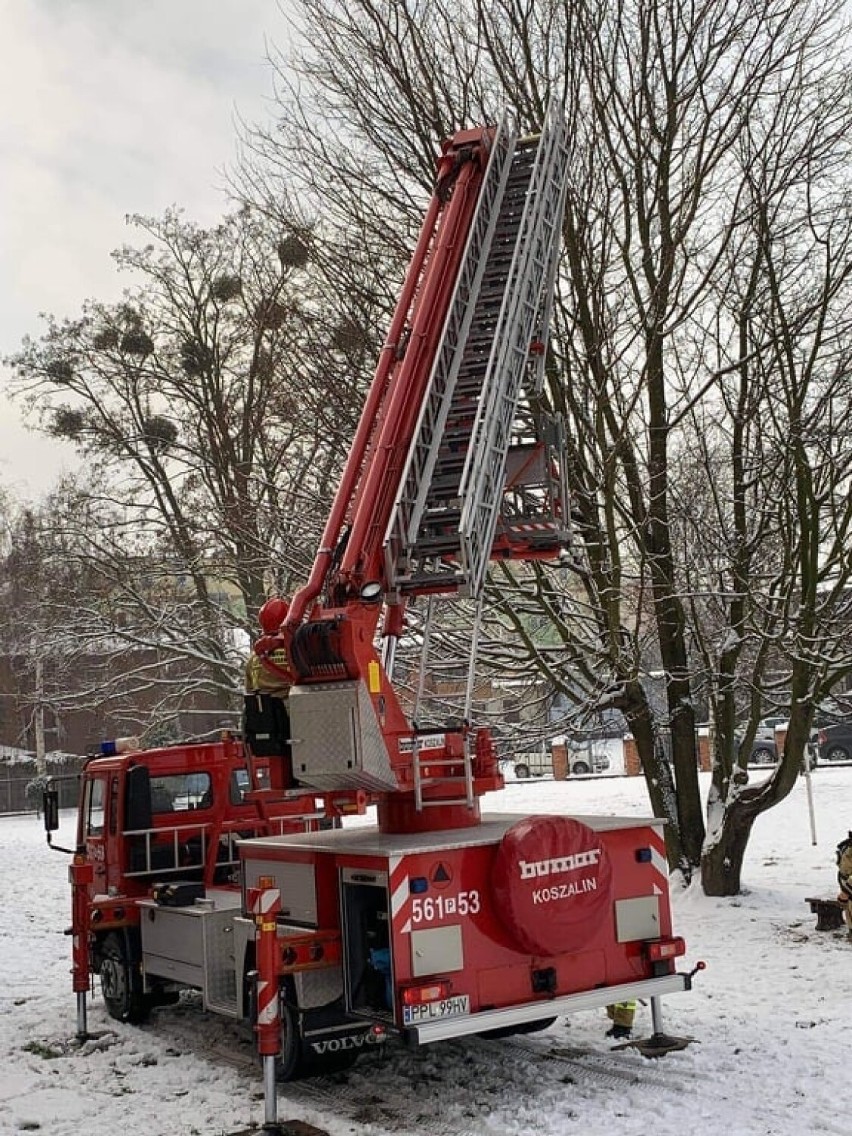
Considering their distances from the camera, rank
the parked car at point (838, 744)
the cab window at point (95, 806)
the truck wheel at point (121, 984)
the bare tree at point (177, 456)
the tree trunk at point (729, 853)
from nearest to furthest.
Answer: the truck wheel at point (121, 984), the cab window at point (95, 806), the tree trunk at point (729, 853), the bare tree at point (177, 456), the parked car at point (838, 744)

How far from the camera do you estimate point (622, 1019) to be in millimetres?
7961

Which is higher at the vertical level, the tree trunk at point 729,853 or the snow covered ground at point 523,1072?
the tree trunk at point 729,853

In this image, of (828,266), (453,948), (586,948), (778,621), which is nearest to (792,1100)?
(586,948)

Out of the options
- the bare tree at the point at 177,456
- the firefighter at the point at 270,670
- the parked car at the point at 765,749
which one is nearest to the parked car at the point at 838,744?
the parked car at the point at 765,749

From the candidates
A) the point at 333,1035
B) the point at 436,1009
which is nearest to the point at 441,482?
the point at 436,1009

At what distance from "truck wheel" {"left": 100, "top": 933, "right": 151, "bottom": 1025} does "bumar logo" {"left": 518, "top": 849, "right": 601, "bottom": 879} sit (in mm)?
4317

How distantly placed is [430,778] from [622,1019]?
2.15 metres

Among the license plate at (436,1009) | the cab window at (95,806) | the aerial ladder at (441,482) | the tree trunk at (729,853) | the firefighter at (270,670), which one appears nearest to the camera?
the license plate at (436,1009)

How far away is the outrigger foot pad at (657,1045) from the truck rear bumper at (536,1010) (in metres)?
0.40

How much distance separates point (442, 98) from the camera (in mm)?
13625

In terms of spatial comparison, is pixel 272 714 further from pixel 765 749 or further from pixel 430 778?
pixel 765 749

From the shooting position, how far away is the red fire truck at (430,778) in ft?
22.1

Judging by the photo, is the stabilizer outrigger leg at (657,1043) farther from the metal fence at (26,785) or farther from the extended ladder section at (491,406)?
the metal fence at (26,785)

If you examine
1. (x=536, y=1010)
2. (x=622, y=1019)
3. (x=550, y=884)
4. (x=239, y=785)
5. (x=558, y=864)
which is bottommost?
(x=622, y=1019)
